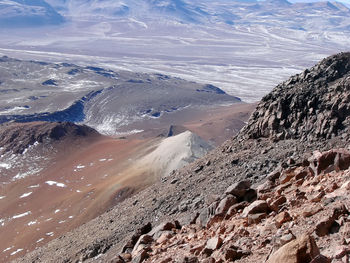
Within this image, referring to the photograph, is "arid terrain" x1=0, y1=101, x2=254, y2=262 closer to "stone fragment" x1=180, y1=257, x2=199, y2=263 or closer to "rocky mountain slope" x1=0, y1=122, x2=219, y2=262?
"rocky mountain slope" x1=0, y1=122, x2=219, y2=262

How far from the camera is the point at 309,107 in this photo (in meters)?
18.8

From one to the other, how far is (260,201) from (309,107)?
862 centimetres

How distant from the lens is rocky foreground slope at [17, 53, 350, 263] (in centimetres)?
890

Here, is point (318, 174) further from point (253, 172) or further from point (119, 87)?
point (119, 87)

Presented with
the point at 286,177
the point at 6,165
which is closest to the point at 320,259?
the point at 286,177

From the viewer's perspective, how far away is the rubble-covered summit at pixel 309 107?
1734 cm

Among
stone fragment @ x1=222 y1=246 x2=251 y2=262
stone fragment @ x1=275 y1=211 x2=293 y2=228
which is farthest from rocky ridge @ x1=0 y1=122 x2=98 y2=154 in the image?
stone fragment @ x1=222 y1=246 x2=251 y2=262

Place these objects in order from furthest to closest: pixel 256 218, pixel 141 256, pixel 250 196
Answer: pixel 250 196 < pixel 141 256 < pixel 256 218

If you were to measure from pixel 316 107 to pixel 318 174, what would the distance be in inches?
280

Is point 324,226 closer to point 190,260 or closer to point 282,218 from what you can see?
point 282,218

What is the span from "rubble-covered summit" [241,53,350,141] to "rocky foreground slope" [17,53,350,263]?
4cm

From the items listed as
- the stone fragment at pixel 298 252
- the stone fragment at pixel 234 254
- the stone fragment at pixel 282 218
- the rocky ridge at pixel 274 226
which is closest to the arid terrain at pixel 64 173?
the rocky ridge at pixel 274 226

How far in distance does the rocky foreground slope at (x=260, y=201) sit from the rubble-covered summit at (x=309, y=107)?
1.7 inches

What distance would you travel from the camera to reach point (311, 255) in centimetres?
738
